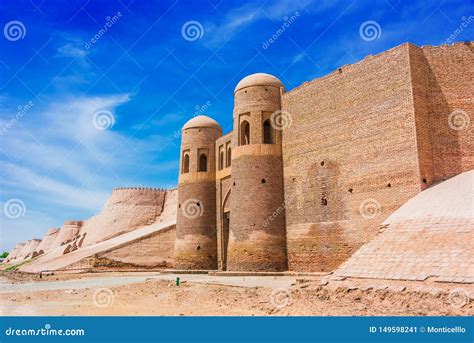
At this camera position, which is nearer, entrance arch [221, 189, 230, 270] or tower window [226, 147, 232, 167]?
entrance arch [221, 189, 230, 270]

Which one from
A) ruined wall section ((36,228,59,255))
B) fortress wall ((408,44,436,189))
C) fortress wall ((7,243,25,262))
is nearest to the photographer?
fortress wall ((408,44,436,189))

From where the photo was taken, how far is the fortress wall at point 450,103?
14.6 meters

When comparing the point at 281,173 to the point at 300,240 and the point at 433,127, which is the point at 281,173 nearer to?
the point at 300,240

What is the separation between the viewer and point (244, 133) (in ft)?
70.9

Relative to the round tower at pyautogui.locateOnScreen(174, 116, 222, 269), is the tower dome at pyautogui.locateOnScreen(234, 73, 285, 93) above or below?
above

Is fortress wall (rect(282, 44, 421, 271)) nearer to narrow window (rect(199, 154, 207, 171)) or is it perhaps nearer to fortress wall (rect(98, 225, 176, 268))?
narrow window (rect(199, 154, 207, 171))

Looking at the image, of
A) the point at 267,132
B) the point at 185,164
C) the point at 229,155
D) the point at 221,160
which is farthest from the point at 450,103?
the point at 185,164

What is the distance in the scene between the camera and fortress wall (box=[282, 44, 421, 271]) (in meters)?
14.7

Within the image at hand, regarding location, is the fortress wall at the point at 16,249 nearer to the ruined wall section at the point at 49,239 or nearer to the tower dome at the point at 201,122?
the ruined wall section at the point at 49,239

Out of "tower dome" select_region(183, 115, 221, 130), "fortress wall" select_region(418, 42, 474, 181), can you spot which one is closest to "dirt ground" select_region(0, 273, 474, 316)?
"fortress wall" select_region(418, 42, 474, 181)

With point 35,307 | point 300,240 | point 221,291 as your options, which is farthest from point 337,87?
point 35,307

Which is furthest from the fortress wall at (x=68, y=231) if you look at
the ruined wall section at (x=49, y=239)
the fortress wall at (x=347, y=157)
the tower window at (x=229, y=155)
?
the fortress wall at (x=347, y=157)

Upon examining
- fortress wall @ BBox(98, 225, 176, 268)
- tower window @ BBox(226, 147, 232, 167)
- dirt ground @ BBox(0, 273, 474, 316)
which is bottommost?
dirt ground @ BBox(0, 273, 474, 316)

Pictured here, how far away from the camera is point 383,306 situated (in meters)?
8.81
